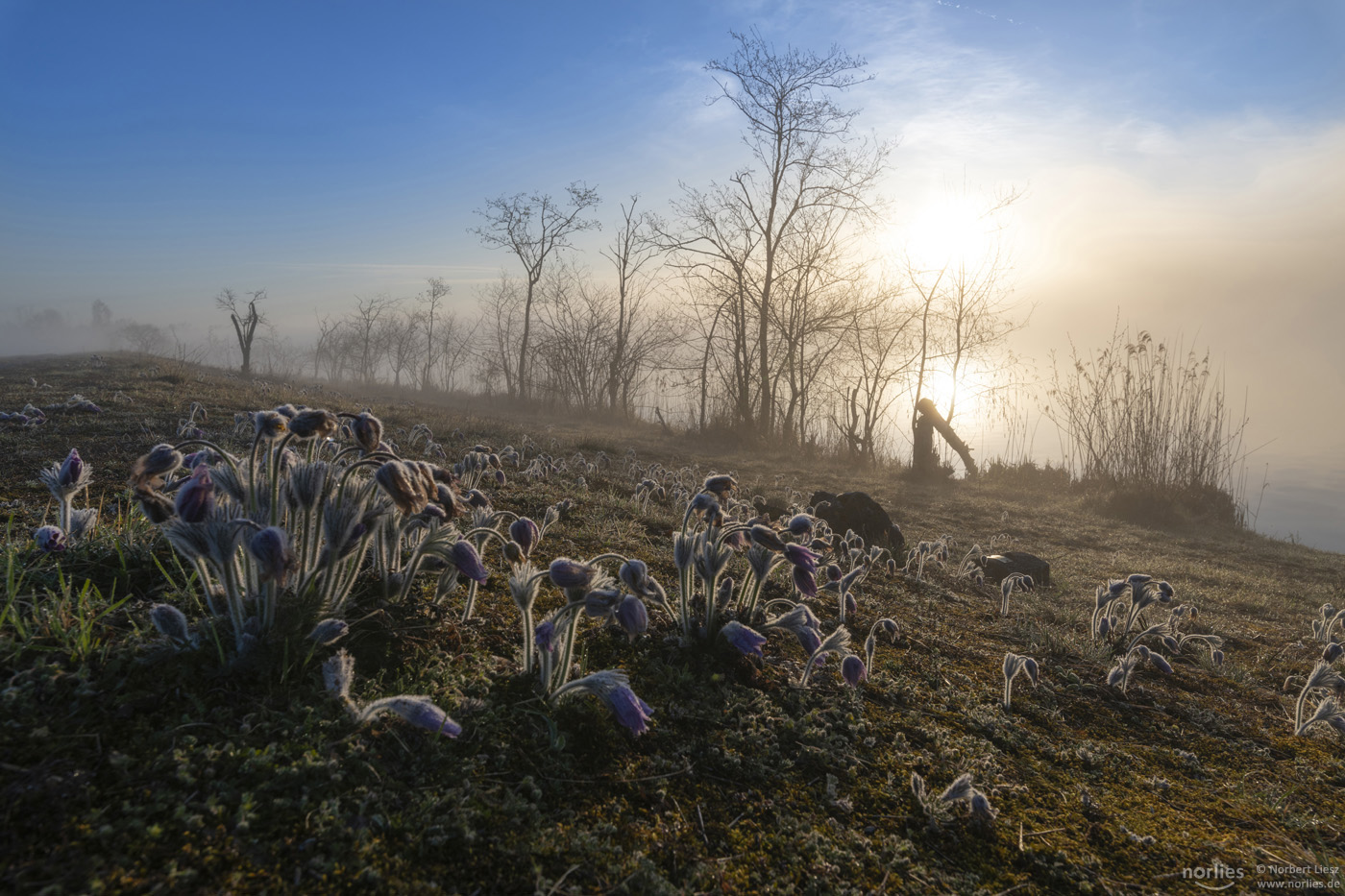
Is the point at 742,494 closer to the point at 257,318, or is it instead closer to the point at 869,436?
the point at 869,436

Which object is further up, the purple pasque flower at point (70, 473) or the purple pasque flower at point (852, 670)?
the purple pasque flower at point (70, 473)

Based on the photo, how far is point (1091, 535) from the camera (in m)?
8.25

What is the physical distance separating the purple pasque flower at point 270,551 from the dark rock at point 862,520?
4671 millimetres

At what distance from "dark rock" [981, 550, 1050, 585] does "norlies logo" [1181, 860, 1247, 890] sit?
3.86m

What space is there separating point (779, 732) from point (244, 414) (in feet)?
18.9

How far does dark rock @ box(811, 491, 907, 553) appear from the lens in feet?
18.5

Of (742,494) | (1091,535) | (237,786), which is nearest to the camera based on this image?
(237,786)

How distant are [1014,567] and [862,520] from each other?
1.24m

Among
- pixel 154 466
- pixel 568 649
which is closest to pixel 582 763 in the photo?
pixel 568 649

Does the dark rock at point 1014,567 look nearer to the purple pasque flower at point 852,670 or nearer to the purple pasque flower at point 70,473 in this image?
the purple pasque flower at point 852,670

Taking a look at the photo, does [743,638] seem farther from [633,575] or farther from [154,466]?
[154,466]

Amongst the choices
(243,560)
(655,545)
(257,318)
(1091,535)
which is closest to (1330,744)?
(655,545)

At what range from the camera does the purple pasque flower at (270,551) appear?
4.42 feet

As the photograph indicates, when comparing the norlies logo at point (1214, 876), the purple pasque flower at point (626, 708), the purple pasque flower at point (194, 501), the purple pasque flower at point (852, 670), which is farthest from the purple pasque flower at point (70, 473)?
the norlies logo at point (1214, 876)
